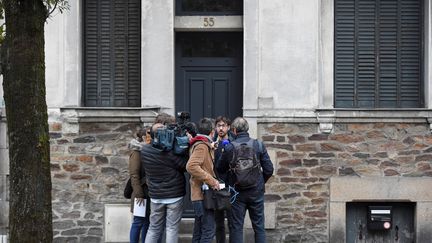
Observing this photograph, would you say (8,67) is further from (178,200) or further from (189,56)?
(189,56)

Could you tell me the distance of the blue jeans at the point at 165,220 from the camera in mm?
9805

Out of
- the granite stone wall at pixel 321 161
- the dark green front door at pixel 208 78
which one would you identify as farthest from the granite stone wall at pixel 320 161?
the dark green front door at pixel 208 78

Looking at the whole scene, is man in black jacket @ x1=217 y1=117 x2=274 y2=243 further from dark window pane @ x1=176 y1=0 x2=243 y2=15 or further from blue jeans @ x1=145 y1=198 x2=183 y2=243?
dark window pane @ x1=176 y1=0 x2=243 y2=15

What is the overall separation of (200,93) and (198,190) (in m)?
2.93

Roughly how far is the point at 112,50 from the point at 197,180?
3327 mm

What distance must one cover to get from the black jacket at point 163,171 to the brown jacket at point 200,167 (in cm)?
A: 20

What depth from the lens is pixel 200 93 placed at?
1232 centimetres

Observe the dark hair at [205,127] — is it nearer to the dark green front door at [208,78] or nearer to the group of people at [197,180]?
the group of people at [197,180]

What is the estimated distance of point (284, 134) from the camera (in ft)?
38.4

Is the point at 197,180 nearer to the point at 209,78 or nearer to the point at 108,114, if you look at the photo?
the point at 108,114

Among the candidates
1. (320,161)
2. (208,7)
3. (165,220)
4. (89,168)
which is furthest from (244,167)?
(208,7)

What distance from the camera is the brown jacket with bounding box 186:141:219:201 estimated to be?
30.9 feet

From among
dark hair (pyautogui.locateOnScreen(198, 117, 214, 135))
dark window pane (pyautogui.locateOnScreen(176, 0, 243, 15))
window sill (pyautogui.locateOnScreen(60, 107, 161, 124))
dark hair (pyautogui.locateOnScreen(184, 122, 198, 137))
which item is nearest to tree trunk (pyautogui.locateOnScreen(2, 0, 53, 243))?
dark hair (pyautogui.locateOnScreen(198, 117, 214, 135))

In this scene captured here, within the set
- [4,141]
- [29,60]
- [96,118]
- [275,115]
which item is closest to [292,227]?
[275,115]
